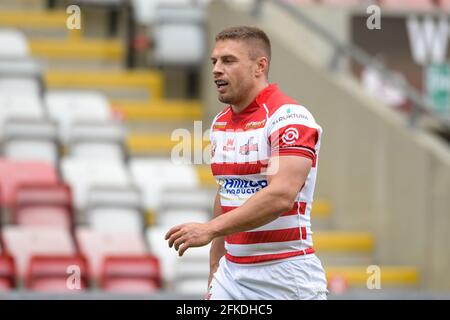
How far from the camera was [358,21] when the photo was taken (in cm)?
1362

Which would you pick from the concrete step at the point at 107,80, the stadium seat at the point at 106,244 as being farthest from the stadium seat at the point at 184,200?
the concrete step at the point at 107,80

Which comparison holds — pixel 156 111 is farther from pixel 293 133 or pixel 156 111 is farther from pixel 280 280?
pixel 293 133

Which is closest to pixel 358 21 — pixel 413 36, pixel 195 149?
pixel 413 36

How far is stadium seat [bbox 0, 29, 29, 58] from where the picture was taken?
12352mm

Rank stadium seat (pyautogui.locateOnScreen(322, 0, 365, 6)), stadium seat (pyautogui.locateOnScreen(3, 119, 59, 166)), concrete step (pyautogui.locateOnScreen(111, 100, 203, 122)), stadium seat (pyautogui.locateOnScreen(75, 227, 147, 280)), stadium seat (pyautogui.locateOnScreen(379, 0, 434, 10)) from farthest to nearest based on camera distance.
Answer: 1. stadium seat (pyautogui.locateOnScreen(379, 0, 434, 10))
2. stadium seat (pyautogui.locateOnScreen(322, 0, 365, 6))
3. concrete step (pyautogui.locateOnScreen(111, 100, 203, 122))
4. stadium seat (pyautogui.locateOnScreen(3, 119, 59, 166))
5. stadium seat (pyautogui.locateOnScreen(75, 227, 147, 280))

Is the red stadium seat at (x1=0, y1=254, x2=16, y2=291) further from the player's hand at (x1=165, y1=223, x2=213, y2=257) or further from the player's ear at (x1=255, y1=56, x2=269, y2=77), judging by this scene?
the player's hand at (x1=165, y1=223, x2=213, y2=257)

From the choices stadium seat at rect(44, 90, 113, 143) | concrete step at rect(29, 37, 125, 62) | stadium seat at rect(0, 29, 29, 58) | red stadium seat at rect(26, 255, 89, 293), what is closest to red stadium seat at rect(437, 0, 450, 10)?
concrete step at rect(29, 37, 125, 62)

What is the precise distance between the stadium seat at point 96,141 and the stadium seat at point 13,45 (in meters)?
1.51

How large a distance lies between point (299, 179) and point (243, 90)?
1.51 feet

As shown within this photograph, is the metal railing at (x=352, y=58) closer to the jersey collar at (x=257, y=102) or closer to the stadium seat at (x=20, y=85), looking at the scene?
the stadium seat at (x=20, y=85)

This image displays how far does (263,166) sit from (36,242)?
478 centimetres

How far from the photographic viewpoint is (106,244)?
31.2ft

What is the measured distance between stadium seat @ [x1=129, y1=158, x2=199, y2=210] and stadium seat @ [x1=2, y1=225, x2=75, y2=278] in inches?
46.9
